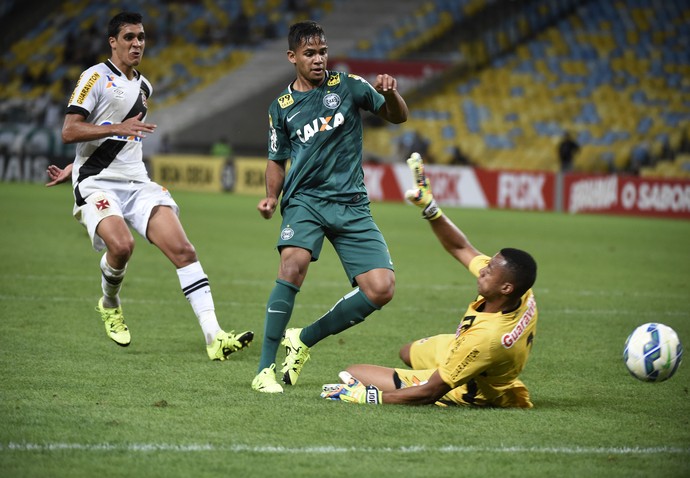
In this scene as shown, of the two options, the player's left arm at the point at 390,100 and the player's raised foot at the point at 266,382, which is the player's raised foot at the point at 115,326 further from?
the player's left arm at the point at 390,100

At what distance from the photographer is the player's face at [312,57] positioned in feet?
20.0

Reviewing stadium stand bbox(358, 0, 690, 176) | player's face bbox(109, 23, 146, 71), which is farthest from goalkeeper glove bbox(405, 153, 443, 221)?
stadium stand bbox(358, 0, 690, 176)

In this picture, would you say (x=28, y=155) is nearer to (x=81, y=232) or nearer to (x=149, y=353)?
(x=81, y=232)

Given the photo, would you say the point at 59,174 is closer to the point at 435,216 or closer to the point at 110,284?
the point at 110,284

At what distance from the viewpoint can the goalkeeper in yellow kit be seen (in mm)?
5445

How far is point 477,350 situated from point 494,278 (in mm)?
398

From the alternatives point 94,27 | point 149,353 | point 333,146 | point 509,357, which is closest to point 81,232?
point 149,353

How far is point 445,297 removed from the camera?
35.3 ft

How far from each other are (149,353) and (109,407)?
1.75 metres

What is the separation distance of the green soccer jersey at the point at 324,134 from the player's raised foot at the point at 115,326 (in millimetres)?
1730

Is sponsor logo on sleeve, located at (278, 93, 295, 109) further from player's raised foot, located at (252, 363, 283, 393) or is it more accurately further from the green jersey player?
player's raised foot, located at (252, 363, 283, 393)

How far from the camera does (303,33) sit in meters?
6.12

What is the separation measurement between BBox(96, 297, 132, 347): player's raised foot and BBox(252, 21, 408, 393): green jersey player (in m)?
1.51

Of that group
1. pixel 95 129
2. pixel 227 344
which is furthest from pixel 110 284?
pixel 95 129
